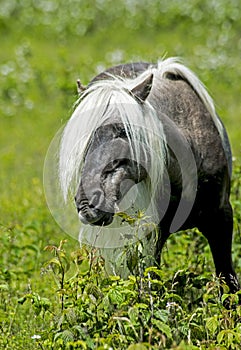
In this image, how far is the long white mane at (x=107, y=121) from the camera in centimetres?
405

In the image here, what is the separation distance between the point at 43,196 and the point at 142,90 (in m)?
3.64

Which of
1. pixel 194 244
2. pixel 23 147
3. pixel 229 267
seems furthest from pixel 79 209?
pixel 23 147

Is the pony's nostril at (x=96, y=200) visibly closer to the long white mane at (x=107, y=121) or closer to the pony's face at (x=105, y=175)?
the pony's face at (x=105, y=175)

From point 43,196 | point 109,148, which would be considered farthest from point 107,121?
point 43,196

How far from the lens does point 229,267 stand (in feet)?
16.5

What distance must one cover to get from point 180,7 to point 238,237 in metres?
8.99

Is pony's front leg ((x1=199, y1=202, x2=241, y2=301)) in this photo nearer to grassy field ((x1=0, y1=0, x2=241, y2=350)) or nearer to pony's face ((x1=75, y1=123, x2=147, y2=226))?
grassy field ((x1=0, y1=0, x2=241, y2=350))

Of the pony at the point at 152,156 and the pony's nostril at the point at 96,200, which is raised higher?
the pony at the point at 152,156

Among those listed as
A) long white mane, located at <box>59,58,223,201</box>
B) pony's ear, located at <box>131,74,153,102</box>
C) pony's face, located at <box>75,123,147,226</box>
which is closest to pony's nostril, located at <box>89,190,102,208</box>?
pony's face, located at <box>75,123,147,226</box>

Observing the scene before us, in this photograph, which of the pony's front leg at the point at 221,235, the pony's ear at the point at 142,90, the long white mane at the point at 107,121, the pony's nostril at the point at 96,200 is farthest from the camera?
the pony's front leg at the point at 221,235

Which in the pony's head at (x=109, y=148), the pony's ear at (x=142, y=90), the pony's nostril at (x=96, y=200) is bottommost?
the pony's nostril at (x=96, y=200)

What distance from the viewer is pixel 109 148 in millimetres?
3975

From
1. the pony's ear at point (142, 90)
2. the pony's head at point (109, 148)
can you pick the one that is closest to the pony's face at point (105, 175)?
the pony's head at point (109, 148)

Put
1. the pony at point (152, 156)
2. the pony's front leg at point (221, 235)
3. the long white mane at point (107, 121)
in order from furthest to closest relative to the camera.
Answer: the pony's front leg at point (221, 235), the long white mane at point (107, 121), the pony at point (152, 156)
